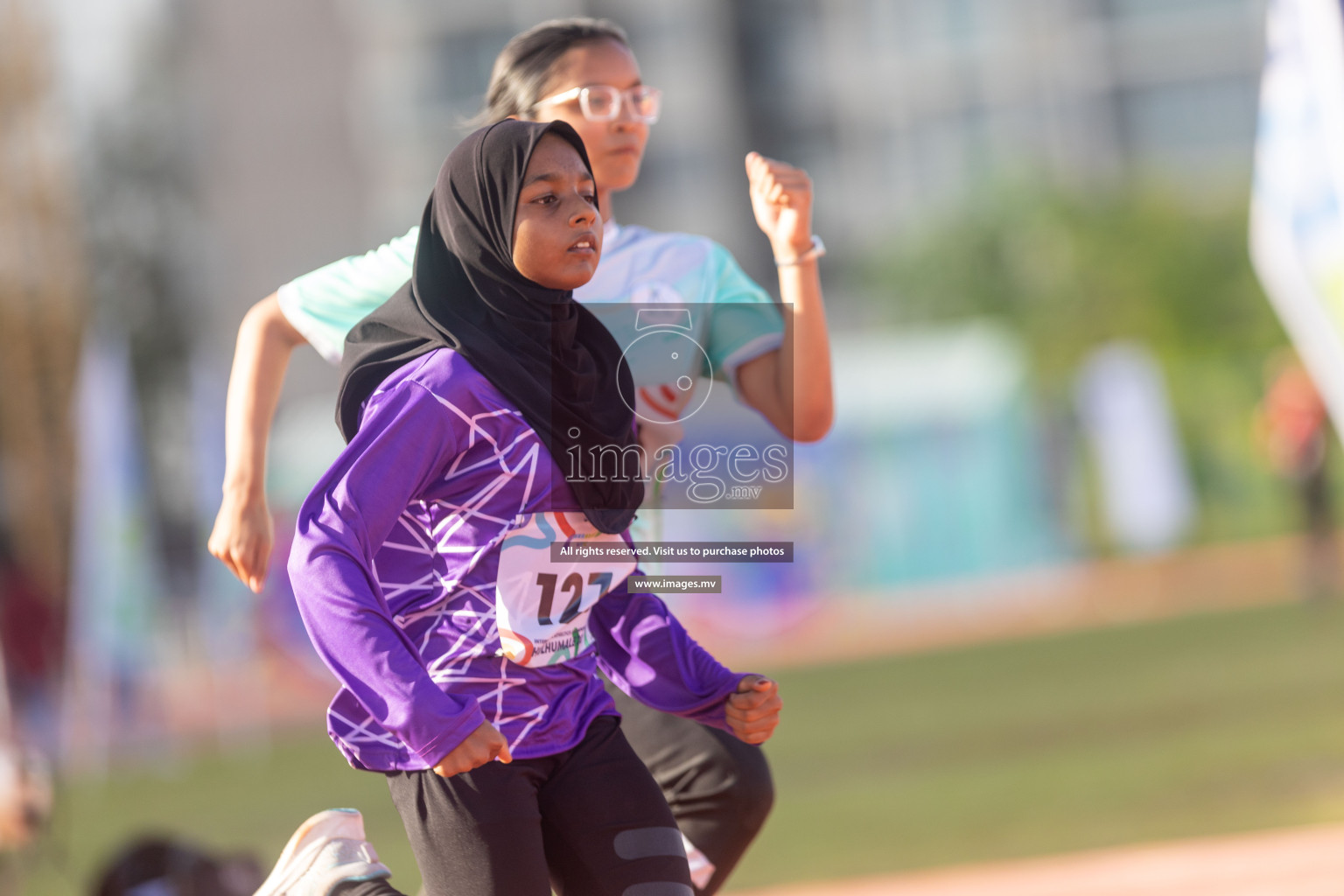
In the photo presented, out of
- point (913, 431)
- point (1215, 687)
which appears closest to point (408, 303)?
point (1215, 687)

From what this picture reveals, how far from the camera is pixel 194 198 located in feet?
134

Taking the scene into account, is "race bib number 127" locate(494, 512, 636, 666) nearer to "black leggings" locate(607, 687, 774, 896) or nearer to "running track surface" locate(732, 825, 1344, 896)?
"black leggings" locate(607, 687, 774, 896)

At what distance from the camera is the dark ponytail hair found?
291cm

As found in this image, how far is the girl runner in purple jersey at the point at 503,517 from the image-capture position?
2195mm

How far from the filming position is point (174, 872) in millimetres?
3787

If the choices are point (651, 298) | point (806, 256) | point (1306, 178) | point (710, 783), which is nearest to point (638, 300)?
point (651, 298)

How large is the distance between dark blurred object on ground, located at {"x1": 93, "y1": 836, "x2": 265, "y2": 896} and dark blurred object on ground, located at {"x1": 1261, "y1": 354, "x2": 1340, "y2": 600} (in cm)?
1245

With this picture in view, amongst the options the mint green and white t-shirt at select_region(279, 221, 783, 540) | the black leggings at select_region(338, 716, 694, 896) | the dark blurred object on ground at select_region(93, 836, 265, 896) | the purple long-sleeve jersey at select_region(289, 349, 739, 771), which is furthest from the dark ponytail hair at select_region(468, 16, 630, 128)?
the dark blurred object on ground at select_region(93, 836, 265, 896)

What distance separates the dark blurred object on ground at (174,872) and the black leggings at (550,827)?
145 cm

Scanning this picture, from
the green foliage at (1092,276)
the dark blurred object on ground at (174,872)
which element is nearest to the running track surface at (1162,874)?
the dark blurred object on ground at (174,872)

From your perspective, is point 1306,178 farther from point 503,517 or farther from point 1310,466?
point 1310,466

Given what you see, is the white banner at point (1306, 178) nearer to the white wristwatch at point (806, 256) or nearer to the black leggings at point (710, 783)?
the white wristwatch at point (806, 256)

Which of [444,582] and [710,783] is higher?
[444,582]

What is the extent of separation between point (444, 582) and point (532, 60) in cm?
115
